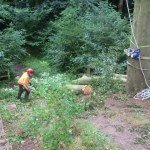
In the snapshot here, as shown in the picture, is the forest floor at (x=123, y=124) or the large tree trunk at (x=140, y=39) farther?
the large tree trunk at (x=140, y=39)

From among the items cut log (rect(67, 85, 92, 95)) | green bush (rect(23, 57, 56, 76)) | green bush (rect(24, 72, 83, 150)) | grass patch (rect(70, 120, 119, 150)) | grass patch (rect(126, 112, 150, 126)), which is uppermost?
green bush (rect(24, 72, 83, 150))

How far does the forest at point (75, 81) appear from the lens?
15.9 feet

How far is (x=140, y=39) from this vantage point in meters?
7.74

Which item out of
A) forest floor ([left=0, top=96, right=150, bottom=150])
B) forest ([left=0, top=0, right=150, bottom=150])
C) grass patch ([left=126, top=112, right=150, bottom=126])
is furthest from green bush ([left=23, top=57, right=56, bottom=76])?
grass patch ([left=126, top=112, right=150, bottom=126])

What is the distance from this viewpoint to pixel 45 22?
17188 mm

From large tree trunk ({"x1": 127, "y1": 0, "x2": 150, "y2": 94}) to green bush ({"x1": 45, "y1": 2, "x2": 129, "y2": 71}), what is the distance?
3763 millimetres

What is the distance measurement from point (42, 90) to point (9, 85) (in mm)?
7547

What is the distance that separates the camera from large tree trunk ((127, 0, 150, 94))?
25.0ft

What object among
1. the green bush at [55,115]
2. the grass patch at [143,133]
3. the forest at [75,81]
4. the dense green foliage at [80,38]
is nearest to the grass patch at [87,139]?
the forest at [75,81]

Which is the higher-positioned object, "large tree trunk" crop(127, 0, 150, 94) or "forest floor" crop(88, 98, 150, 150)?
"large tree trunk" crop(127, 0, 150, 94)

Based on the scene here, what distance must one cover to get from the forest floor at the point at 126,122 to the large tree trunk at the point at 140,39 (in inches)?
18.4

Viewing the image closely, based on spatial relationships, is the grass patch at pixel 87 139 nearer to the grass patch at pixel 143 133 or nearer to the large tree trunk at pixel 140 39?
the grass patch at pixel 143 133

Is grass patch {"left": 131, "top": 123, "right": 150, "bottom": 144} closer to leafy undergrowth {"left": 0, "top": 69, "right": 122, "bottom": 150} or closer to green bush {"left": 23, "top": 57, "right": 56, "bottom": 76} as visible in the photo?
leafy undergrowth {"left": 0, "top": 69, "right": 122, "bottom": 150}

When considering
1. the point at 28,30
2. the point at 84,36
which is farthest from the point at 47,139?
the point at 28,30
